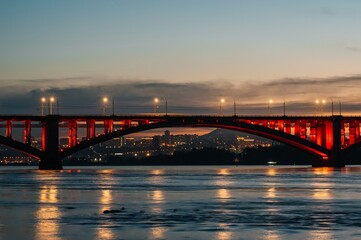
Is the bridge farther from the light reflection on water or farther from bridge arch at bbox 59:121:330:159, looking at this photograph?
the light reflection on water

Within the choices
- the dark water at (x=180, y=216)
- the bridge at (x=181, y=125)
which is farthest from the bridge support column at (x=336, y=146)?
the dark water at (x=180, y=216)

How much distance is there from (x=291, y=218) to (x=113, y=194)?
28746 mm

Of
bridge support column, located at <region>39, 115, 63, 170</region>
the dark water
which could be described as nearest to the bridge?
bridge support column, located at <region>39, 115, 63, 170</region>

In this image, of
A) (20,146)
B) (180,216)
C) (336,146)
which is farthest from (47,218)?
(336,146)

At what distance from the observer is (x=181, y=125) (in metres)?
178

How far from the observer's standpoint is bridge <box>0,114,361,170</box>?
16762cm

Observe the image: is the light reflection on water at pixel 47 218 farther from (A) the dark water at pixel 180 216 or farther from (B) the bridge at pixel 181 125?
(B) the bridge at pixel 181 125

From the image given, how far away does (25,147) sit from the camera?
16500 centimetres

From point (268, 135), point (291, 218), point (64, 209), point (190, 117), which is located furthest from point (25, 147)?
point (291, 218)

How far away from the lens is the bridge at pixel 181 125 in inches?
6599

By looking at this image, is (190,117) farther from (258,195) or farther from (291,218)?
(291,218)

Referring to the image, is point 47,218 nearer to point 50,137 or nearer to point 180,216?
point 180,216

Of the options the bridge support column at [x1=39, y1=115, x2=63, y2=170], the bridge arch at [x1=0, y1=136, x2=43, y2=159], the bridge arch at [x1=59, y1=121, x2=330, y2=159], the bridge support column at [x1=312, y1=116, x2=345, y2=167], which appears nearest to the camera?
the bridge arch at [x1=0, y1=136, x2=43, y2=159]

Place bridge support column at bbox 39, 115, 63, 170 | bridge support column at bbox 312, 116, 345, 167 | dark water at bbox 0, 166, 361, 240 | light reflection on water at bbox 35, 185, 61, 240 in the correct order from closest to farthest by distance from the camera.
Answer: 1. light reflection on water at bbox 35, 185, 61, 240
2. dark water at bbox 0, 166, 361, 240
3. bridge support column at bbox 39, 115, 63, 170
4. bridge support column at bbox 312, 116, 345, 167
